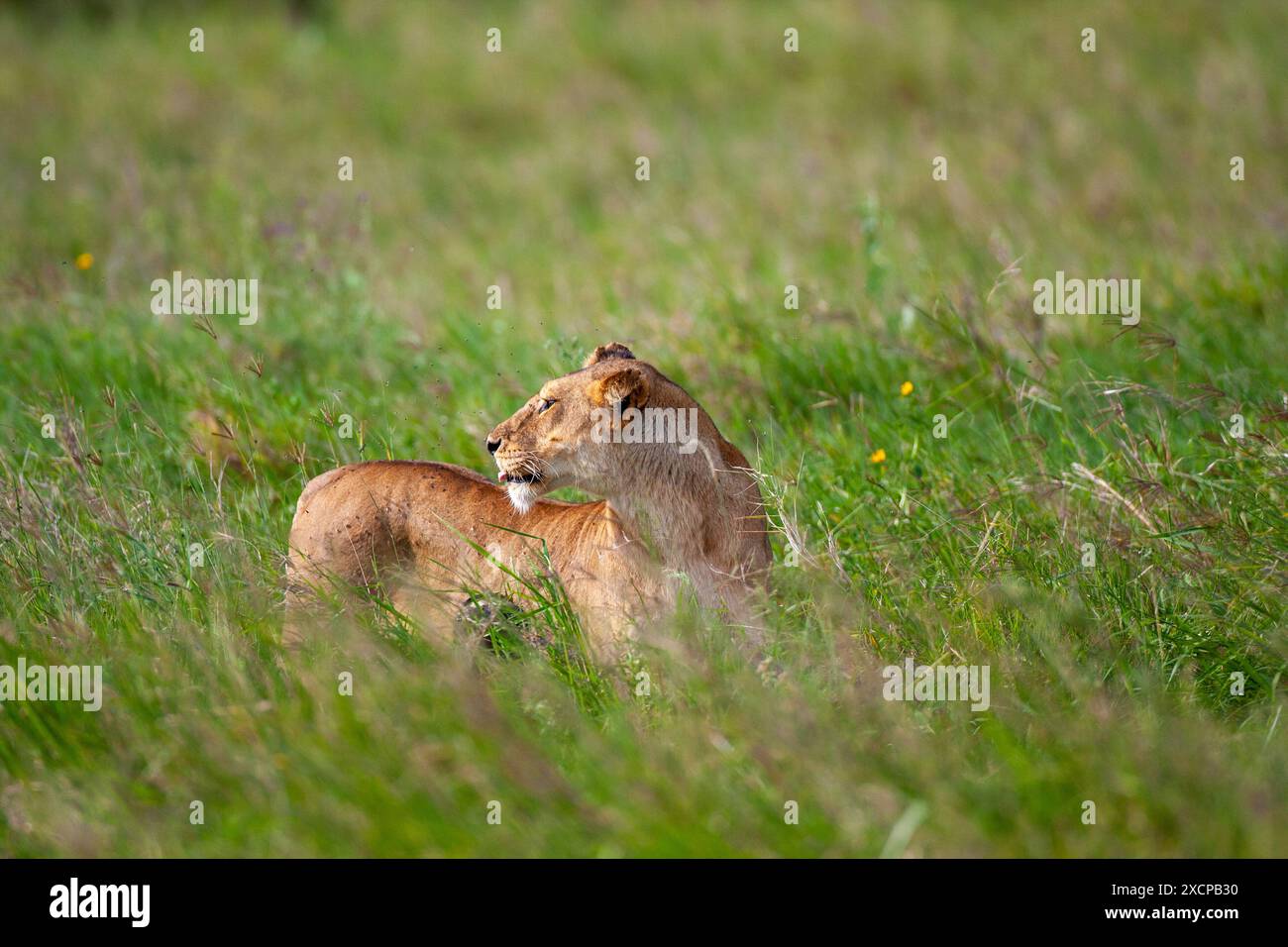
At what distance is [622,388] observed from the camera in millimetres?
4445

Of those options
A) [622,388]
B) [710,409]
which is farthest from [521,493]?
[710,409]

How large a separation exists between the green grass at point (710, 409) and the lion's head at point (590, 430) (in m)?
0.44

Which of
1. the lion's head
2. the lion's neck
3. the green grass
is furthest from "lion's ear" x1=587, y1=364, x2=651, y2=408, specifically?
the green grass

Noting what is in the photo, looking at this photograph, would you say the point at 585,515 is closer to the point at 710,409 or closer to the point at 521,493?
the point at 521,493

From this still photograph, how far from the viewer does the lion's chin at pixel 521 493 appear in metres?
4.56

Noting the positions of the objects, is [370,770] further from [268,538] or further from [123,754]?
[268,538]

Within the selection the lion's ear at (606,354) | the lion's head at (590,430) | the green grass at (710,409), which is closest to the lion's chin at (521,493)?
the lion's head at (590,430)

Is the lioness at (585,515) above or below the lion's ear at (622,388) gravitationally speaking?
below

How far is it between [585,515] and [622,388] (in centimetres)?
53

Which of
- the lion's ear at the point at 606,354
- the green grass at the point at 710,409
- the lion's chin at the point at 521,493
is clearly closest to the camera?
the green grass at the point at 710,409

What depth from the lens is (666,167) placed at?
11062 mm

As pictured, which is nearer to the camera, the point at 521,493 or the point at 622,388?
the point at 622,388

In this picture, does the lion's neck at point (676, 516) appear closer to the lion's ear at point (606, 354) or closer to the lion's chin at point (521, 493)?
the lion's chin at point (521, 493)
